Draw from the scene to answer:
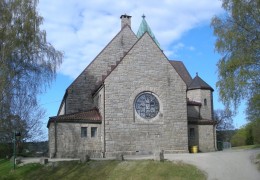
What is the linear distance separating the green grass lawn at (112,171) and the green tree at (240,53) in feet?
15.9

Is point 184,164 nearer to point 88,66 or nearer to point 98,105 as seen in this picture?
point 98,105

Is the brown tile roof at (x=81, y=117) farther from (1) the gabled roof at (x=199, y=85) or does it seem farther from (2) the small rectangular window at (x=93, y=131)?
(1) the gabled roof at (x=199, y=85)

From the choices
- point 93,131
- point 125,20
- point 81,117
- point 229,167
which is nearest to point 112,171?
point 229,167

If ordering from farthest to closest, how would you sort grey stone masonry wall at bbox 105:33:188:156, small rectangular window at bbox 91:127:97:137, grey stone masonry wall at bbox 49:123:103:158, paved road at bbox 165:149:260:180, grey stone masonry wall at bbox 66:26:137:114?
grey stone masonry wall at bbox 66:26:137:114 < small rectangular window at bbox 91:127:97:137 < grey stone masonry wall at bbox 105:33:188:156 < grey stone masonry wall at bbox 49:123:103:158 < paved road at bbox 165:149:260:180

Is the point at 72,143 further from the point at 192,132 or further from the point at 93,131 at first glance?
Answer: the point at 192,132

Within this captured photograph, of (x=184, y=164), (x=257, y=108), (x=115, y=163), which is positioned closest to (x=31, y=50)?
(x=115, y=163)

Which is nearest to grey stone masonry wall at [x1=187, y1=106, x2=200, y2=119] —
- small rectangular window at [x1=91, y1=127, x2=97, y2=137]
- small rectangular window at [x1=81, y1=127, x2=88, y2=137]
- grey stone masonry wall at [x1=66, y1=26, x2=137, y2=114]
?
grey stone masonry wall at [x1=66, y1=26, x2=137, y2=114]

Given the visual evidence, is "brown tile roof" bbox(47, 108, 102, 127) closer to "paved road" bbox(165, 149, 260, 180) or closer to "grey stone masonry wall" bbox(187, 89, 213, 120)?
"paved road" bbox(165, 149, 260, 180)

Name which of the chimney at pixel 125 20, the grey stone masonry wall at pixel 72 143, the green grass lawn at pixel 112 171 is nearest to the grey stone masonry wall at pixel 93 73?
the chimney at pixel 125 20

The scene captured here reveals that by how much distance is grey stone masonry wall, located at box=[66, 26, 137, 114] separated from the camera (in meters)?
35.0

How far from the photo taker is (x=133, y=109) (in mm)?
31047

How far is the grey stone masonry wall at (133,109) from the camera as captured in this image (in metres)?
30.4

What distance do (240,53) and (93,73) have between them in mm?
19134

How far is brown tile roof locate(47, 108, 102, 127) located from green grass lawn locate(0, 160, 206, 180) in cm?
471
